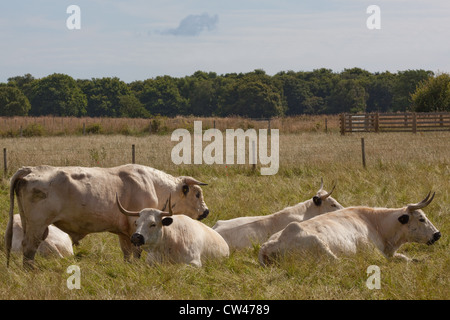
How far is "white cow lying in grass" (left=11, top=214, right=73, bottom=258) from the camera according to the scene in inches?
314

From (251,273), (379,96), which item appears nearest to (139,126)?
(251,273)

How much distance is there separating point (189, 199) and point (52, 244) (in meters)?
2.07

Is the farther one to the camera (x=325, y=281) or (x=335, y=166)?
(x=335, y=166)

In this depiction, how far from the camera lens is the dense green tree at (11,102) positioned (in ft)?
253

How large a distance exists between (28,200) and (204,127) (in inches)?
1259

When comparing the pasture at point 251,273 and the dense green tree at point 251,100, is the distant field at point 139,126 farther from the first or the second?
the dense green tree at point 251,100

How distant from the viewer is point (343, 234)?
24.9ft

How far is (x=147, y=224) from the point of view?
7.00 meters

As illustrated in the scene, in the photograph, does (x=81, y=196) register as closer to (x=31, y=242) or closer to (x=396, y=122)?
(x=31, y=242)

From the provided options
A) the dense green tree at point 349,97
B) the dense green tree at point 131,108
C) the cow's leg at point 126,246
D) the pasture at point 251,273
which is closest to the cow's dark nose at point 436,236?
the pasture at point 251,273

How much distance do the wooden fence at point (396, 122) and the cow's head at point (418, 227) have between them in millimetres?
26650
